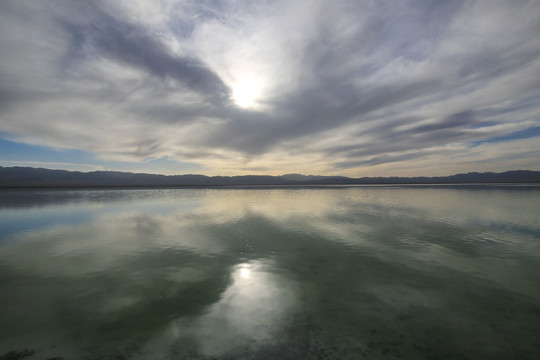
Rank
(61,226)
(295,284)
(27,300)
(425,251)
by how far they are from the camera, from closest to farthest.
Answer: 1. (27,300)
2. (295,284)
3. (425,251)
4. (61,226)

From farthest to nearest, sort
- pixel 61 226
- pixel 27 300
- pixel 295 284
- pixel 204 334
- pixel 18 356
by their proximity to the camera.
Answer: pixel 61 226 → pixel 295 284 → pixel 27 300 → pixel 204 334 → pixel 18 356

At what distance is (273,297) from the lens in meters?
8.18

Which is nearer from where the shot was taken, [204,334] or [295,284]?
[204,334]

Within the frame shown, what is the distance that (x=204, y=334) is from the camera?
614 cm

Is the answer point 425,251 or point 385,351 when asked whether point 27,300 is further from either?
point 425,251

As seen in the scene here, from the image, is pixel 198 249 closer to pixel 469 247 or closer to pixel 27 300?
pixel 27 300

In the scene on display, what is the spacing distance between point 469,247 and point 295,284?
12.7 meters

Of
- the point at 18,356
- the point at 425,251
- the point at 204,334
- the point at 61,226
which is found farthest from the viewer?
the point at 61,226

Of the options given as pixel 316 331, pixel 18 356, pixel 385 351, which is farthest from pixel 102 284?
pixel 385 351

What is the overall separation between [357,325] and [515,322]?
4699mm

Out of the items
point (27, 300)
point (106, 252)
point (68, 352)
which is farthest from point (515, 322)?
point (106, 252)

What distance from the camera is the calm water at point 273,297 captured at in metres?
Answer: 5.70

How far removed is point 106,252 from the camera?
13633mm

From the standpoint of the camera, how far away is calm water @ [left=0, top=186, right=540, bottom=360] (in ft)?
18.7
